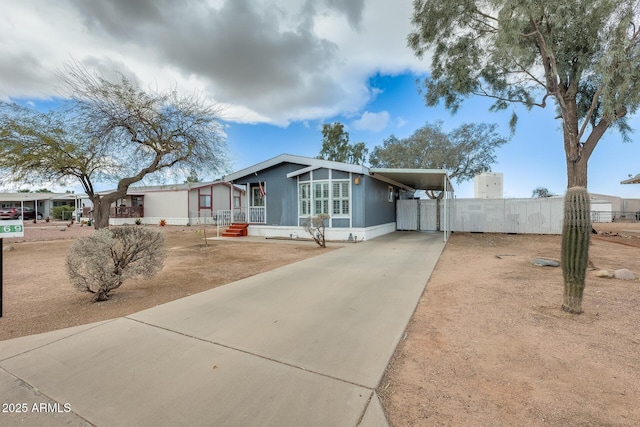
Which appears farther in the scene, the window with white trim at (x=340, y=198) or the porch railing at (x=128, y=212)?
the porch railing at (x=128, y=212)

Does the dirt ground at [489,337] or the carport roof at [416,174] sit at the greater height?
the carport roof at [416,174]

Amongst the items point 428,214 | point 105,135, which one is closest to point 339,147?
point 428,214

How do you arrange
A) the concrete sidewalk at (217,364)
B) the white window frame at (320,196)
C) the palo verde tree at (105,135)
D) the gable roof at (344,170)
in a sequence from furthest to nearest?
the white window frame at (320,196) → the gable roof at (344,170) → the palo verde tree at (105,135) → the concrete sidewalk at (217,364)

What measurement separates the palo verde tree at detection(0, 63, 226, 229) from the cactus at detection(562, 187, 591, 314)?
1166 centimetres

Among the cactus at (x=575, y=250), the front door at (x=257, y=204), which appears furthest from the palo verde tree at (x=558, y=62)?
the front door at (x=257, y=204)

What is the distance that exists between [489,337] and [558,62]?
11994mm

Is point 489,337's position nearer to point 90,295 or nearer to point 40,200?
point 90,295

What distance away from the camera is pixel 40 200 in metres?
36.7

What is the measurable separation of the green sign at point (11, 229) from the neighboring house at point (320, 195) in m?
8.91

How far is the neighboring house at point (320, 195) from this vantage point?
11.8 m

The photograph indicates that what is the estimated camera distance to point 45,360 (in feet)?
8.82

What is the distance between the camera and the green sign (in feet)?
12.7

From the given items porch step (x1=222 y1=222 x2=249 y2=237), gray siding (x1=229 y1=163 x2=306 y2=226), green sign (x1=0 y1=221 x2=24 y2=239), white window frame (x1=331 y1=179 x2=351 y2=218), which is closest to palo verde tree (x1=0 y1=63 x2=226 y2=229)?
gray siding (x1=229 y1=163 x2=306 y2=226)

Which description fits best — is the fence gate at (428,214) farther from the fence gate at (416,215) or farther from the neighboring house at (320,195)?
the neighboring house at (320,195)
